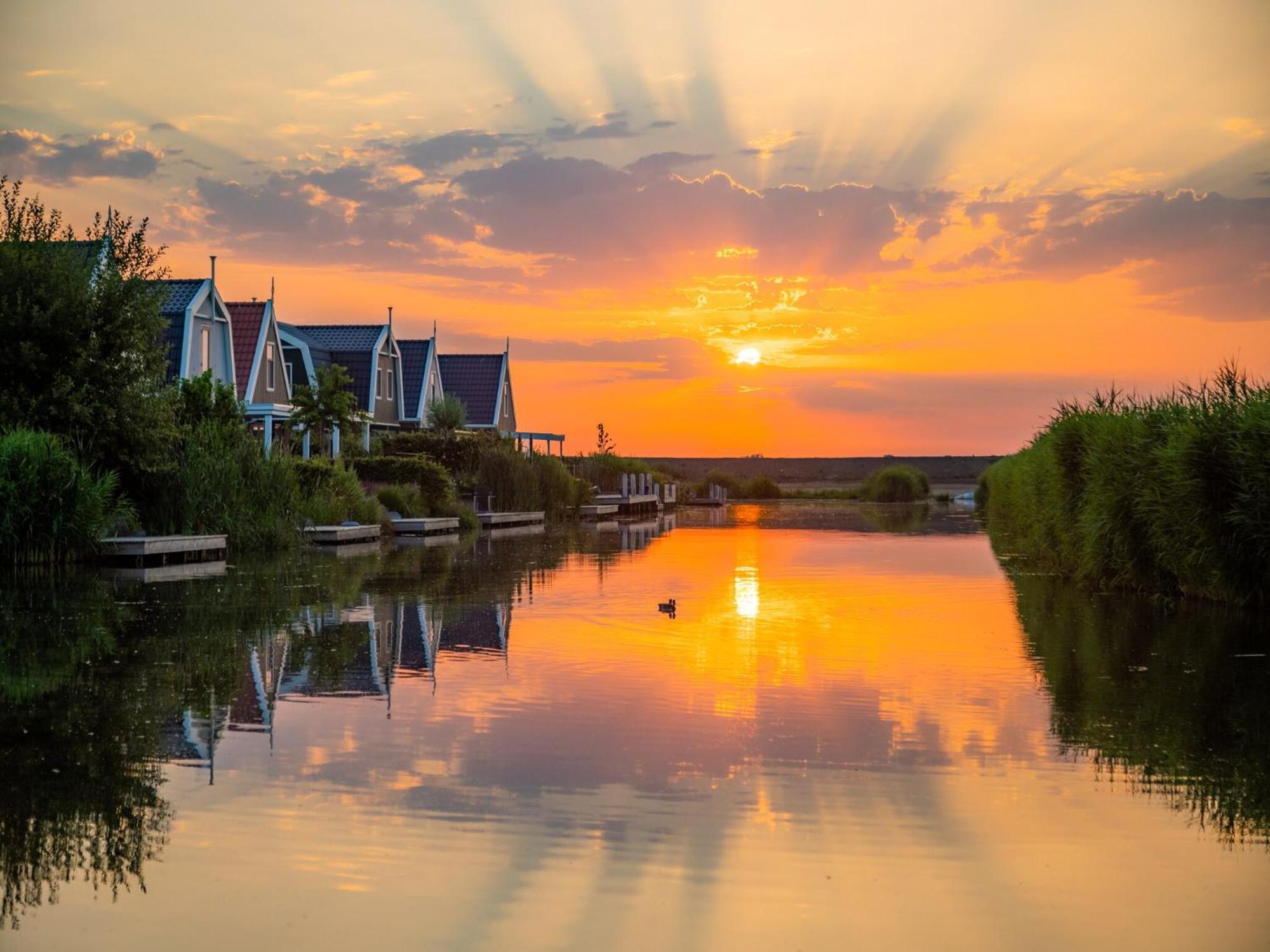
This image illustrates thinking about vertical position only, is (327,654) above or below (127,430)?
below

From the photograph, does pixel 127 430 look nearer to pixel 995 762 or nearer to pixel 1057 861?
pixel 995 762

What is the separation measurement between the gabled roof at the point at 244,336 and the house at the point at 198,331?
2.86ft

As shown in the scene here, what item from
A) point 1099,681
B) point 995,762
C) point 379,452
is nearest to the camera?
point 995,762

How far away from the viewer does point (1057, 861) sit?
581 centimetres

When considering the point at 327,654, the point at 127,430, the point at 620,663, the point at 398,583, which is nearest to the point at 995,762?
the point at 620,663

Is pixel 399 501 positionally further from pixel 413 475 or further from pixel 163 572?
pixel 163 572

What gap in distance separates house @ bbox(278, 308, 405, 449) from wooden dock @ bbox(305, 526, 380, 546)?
2239cm

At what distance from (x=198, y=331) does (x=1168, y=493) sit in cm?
3029

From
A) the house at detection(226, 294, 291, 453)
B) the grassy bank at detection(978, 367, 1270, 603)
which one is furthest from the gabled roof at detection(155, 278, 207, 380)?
the grassy bank at detection(978, 367, 1270, 603)

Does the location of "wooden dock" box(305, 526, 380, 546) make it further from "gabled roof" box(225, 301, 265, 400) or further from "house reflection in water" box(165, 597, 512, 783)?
"gabled roof" box(225, 301, 265, 400)

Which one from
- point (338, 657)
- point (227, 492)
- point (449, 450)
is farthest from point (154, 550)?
point (449, 450)

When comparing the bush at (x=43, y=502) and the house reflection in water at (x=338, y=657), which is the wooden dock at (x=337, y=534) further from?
the house reflection in water at (x=338, y=657)

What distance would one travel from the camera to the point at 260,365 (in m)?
43.5

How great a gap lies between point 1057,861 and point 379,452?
37265 mm
